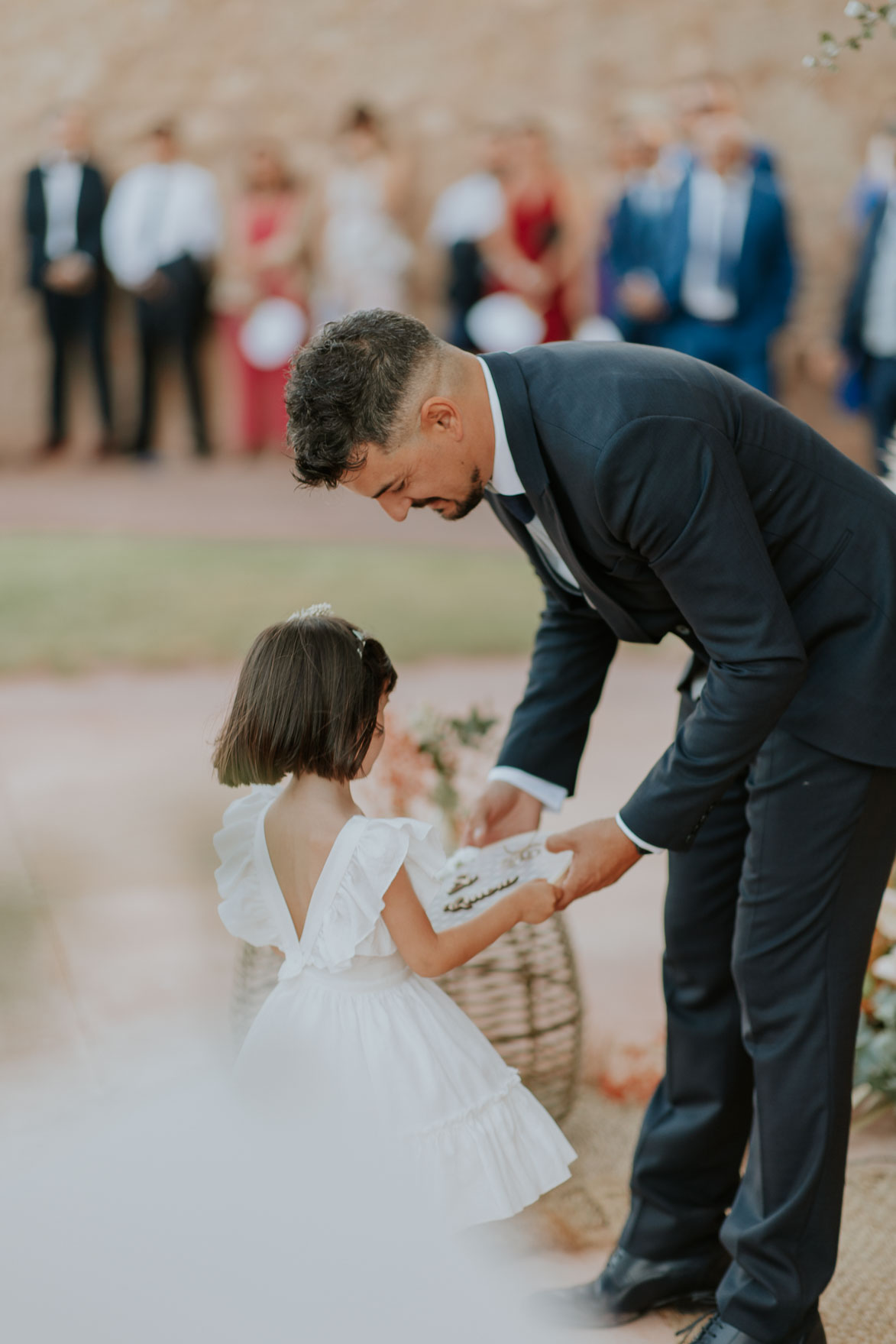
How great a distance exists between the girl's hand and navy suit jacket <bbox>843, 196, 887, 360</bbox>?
243 inches

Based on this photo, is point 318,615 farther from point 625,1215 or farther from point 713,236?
point 713,236

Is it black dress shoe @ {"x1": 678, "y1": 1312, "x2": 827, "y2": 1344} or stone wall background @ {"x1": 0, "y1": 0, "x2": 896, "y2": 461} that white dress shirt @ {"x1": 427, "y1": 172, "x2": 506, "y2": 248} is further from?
black dress shoe @ {"x1": 678, "y1": 1312, "x2": 827, "y2": 1344}

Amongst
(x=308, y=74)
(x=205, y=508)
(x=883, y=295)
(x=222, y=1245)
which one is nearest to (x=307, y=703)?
(x=222, y=1245)

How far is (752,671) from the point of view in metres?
1.81

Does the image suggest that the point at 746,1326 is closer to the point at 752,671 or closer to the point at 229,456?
the point at 752,671

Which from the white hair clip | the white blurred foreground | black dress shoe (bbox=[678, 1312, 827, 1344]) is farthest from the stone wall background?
the white blurred foreground

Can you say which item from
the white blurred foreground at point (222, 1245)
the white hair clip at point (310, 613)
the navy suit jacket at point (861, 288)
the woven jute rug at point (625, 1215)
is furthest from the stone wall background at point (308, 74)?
the white blurred foreground at point (222, 1245)

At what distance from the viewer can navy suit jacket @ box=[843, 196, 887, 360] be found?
7344 mm

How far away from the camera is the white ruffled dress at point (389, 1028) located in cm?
187

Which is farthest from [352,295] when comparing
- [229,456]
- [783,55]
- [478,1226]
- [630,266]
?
[478,1226]

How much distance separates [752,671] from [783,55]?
10.7 m

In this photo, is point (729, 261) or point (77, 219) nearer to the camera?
point (729, 261)

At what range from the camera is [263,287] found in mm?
10641

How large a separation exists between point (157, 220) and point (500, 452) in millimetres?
Result: 9322
